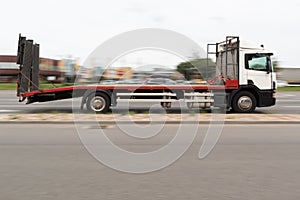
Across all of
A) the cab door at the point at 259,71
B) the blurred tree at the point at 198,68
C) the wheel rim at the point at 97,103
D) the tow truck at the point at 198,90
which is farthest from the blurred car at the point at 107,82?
the cab door at the point at 259,71

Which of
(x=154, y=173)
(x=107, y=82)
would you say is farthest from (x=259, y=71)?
(x=154, y=173)

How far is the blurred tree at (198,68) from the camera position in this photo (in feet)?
50.5

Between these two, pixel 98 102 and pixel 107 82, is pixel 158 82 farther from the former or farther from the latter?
pixel 98 102

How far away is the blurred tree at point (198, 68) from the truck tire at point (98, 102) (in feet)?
10.3

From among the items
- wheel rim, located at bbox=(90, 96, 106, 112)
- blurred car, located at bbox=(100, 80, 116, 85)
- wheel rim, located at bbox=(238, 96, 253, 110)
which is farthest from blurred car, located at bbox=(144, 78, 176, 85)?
wheel rim, located at bbox=(238, 96, 253, 110)

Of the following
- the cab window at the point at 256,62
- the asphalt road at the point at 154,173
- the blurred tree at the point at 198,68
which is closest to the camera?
the asphalt road at the point at 154,173

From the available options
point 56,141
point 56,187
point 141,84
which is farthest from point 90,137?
point 141,84

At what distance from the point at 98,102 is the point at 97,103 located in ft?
0.18

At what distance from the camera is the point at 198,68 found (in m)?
16.8

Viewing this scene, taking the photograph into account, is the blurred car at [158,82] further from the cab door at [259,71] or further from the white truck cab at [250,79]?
the cab door at [259,71]

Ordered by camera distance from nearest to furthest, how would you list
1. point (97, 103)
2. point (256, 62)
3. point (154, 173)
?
1. point (154, 173)
2. point (97, 103)
3. point (256, 62)

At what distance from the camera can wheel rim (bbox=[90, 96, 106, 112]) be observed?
14812 millimetres

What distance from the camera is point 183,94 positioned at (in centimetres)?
1518

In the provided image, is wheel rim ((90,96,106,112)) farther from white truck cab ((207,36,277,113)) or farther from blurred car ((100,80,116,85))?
white truck cab ((207,36,277,113))
